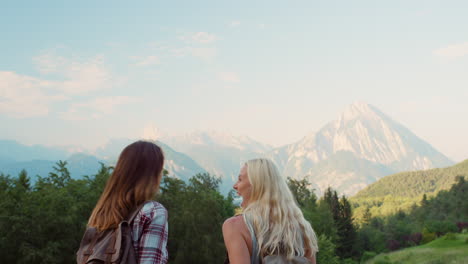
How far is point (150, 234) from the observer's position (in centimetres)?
283

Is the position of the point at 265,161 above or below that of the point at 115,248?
above

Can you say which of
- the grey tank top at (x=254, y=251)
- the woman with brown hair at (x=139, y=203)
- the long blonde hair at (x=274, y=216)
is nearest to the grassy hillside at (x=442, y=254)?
the long blonde hair at (x=274, y=216)

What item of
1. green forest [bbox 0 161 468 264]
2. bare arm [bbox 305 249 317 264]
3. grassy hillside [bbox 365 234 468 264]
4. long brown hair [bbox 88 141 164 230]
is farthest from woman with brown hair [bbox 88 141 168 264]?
grassy hillside [bbox 365 234 468 264]

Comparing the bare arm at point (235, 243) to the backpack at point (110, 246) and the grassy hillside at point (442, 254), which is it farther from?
the grassy hillside at point (442, 254)

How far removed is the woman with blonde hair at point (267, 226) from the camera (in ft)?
11.2

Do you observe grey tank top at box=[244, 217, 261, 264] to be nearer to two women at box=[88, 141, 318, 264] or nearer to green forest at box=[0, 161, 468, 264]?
two women at box=[88, 141, 318, 264]

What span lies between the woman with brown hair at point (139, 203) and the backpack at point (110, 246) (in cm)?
4

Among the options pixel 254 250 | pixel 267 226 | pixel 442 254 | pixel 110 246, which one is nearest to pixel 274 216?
pixel 267 226

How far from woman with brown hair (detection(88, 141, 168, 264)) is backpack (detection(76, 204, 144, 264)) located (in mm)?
40

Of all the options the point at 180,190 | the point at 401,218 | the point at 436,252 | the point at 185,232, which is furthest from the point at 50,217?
the point at 401,218

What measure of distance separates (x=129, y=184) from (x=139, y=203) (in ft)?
0.48

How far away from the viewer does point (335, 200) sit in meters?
76.0

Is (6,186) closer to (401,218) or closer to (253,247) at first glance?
(253,247)

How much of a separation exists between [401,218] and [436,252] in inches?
3125
